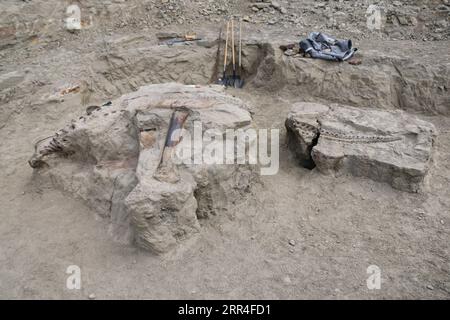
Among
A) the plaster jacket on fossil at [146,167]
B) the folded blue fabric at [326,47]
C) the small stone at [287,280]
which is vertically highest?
the folded blue fabric at [326,47]

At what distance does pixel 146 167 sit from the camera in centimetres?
368

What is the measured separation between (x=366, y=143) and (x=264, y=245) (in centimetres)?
173

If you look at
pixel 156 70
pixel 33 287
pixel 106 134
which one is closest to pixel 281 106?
pixel 156 70

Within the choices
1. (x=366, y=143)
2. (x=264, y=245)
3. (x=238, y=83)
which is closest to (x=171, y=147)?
(x=264, y=245)

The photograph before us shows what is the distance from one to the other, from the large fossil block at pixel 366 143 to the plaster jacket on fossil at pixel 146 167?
0.76 meters

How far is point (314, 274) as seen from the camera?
10.7 ft

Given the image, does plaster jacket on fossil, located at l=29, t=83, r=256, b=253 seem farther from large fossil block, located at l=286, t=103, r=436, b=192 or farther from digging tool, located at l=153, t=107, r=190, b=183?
large fossil block, located at l=286, t=103, r=436, b=192

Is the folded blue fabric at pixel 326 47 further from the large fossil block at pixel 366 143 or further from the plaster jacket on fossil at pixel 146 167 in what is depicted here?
the plaster jacket on fossil at pixel 146 167

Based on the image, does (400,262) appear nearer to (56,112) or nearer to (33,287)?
(33,287)

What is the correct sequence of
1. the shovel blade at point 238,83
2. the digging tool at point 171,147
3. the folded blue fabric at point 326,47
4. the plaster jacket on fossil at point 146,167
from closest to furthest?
the plaster jacket on fossil at point 146,167
the digging tool at point 171,147
the folded blue fabric at point 326,47
the shovel blade at point 238,83

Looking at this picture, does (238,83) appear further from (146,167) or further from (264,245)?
(264,245)


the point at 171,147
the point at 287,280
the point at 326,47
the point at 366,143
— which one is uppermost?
the point at 326,47

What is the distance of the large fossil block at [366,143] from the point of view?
4.13 m

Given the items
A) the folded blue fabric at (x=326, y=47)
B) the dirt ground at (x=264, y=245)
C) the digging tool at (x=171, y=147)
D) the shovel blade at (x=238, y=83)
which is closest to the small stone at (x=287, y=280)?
the dirt ground at (x=264, y=245)
